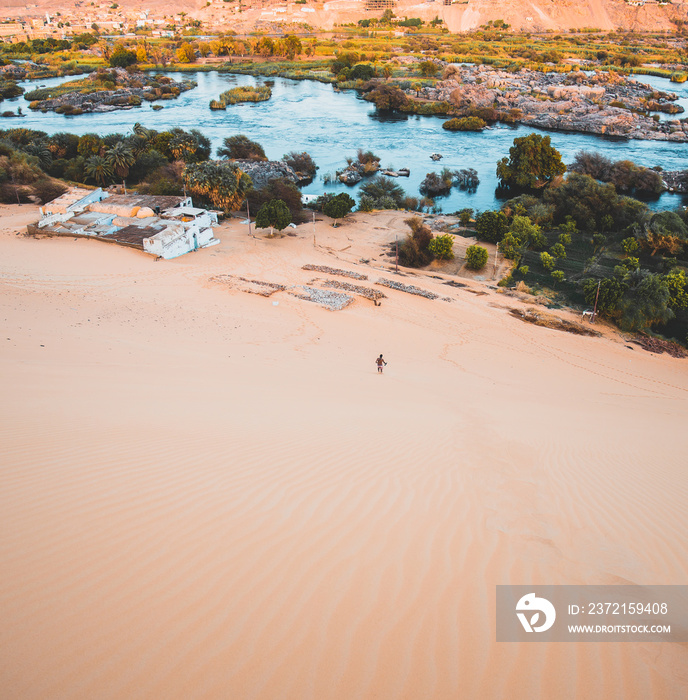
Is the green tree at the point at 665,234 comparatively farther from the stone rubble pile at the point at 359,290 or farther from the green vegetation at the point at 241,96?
the green vegetation at the point at 241,96

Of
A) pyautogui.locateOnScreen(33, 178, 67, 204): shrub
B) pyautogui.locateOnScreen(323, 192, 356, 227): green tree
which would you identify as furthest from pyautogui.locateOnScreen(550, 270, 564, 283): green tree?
pyautogui.locateOnScreen(33, 178, 67, 204): shrub

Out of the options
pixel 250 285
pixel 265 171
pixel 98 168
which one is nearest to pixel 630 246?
pixel 250 285

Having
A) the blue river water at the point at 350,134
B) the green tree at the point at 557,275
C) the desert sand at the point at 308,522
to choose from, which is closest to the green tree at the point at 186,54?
the blue river water at the point at 350,134

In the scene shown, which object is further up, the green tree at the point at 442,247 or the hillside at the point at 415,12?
the hillside at the point at 415,12

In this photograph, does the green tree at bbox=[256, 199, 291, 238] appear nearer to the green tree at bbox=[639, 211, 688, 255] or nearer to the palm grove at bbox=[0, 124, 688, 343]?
the palm grove at bbox=[0, 124, 688, 343]

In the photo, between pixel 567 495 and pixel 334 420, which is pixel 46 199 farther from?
pixel 567 495

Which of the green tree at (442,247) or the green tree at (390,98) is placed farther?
the green tree at (390,98)

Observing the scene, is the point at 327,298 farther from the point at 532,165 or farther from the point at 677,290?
the point at 532,165
